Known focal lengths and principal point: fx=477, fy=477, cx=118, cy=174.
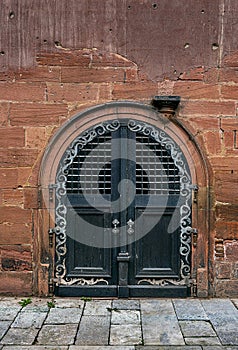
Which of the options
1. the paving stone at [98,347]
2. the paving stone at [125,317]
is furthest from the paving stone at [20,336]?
the paving stone at [125,317]

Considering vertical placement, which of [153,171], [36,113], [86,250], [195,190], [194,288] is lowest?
[194,288]

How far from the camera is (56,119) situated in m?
5.31

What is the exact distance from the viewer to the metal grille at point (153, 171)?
5344 mm

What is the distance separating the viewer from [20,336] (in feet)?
13.8

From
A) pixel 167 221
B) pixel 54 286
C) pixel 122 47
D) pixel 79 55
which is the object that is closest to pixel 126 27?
pixel 122 47

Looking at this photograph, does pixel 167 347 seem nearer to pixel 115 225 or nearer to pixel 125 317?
pixel 125 317

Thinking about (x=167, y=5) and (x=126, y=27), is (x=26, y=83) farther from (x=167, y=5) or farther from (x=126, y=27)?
(x=167, y=5)

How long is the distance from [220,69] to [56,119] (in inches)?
75.5

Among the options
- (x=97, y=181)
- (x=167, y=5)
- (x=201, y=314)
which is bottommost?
(x=201, y=314)

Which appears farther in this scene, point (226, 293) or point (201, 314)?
point (226, 293)

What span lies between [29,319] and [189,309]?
162 centimetres

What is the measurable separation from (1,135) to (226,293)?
3.06 m

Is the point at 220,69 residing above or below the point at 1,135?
above

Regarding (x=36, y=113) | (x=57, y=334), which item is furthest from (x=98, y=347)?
(x=36, y=113)
